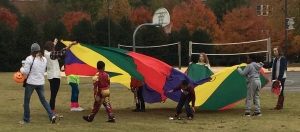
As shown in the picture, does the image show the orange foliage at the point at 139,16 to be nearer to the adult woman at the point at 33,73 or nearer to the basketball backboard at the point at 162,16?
the basketball backboard at the point at 162,16

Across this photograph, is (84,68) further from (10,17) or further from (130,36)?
(10,17)

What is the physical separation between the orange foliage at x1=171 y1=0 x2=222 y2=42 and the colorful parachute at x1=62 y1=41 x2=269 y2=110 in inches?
1545

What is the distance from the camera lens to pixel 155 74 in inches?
452

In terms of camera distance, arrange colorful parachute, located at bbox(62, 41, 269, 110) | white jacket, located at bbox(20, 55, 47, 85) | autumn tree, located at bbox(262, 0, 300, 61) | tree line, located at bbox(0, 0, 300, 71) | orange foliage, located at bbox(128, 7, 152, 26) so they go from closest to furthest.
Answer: white jacket, located at bbox(20, 55, 47, 85), colorful parachute, located at bbox(62, 41, 269, 110), tree line, located at bbox(0, 0, 300, 71), autumn tree, located at bbox(262, 0, 300, 61), orange foliage, located at bbox(128, 7, 152, 26)

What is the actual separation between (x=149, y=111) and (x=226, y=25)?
131 feet

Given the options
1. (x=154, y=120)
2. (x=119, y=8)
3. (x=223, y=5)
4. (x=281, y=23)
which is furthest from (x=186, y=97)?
(x=223, y=5)

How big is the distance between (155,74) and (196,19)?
41.6 m

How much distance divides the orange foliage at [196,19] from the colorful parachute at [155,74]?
39234 millimetres

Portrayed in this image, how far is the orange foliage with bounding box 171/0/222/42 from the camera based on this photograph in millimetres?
51656

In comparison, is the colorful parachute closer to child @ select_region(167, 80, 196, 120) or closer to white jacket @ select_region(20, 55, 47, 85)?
child @ select_region(167, 80, 196, 120)

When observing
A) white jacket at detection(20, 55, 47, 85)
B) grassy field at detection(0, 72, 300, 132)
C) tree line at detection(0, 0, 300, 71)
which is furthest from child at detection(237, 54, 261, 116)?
tree line at detection(0, 0, 300, 71)

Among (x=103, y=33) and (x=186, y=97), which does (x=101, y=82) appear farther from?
(x=103, y=33)

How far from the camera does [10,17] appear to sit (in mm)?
58844

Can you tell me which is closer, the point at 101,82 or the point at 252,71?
the point at 101,82
